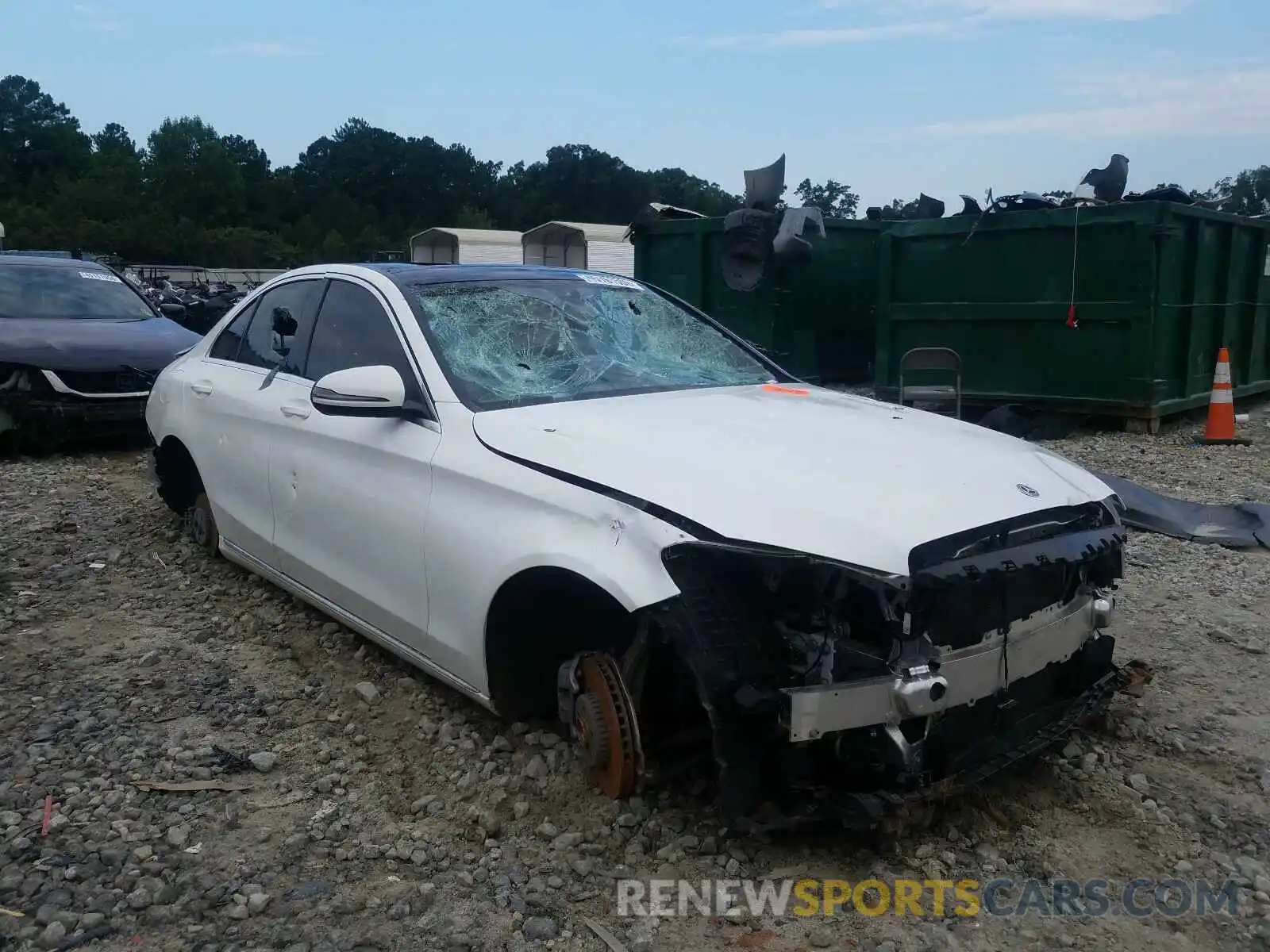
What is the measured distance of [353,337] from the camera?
3.99m

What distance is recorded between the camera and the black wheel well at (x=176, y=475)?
212 inches

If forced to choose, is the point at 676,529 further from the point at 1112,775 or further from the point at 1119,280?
the point at 1119,280

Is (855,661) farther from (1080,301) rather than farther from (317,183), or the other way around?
(317,183)

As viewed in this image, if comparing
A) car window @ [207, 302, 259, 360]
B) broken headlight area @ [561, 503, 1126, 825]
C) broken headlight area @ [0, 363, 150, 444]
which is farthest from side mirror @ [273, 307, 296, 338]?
broken headlight area @ [0, 363, 150, 444]

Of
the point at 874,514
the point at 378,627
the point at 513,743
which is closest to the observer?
the point at 874,514

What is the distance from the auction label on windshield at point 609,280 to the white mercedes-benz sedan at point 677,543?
120 mm

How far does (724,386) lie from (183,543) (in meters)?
3.37

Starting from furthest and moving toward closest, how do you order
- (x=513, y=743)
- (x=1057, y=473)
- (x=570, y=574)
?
(x=513, y=743)
(x=1057, y=473)
(x=570, y=574)

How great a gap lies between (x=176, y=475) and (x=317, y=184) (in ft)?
283

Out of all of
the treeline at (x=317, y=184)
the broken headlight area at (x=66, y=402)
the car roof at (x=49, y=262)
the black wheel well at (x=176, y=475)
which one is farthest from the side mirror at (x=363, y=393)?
the treeline at (x=317, y=184)

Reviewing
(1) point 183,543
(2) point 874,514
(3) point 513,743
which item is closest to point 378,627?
(3) point 513,743

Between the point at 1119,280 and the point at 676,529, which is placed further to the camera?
the point at 1119,280

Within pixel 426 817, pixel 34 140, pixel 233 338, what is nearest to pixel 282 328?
pixel 233 338

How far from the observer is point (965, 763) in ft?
8.90
